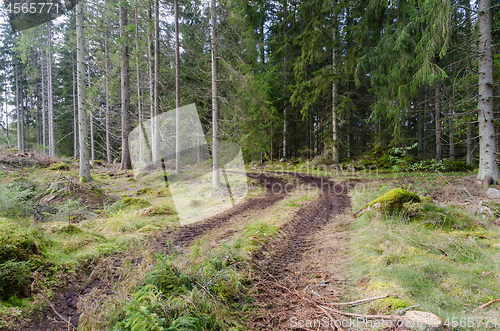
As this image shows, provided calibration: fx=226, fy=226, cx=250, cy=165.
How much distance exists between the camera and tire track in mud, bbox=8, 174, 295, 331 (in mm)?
2398

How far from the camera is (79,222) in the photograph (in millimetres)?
5953

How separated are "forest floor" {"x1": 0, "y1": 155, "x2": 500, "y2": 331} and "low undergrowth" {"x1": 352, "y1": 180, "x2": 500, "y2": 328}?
0.06ft

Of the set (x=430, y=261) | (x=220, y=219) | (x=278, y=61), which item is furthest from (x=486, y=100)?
(x=278, y=61)

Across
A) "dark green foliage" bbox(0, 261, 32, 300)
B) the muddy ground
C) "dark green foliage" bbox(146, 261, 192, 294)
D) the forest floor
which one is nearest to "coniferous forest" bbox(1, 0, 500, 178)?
the forest floor

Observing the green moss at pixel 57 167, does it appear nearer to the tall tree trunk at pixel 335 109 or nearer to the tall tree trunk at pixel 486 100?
the tall tree trunk at pixel 335 109

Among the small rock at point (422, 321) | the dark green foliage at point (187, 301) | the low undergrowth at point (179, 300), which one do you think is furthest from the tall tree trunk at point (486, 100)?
the dark green foliage at point (187, 301)

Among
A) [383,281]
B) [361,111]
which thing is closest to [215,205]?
[383,281]

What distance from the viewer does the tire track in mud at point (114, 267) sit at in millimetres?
2398

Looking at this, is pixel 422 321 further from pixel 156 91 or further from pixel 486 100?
pixel 156 91

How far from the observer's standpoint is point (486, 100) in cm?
811

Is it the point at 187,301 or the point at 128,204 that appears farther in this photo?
the point at 128,204

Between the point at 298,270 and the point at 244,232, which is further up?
the point at 244,232

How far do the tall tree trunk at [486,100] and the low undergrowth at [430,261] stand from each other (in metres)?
4.18

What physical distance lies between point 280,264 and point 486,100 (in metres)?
9.84
